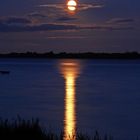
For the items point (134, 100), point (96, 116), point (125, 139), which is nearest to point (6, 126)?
point (125, 139)

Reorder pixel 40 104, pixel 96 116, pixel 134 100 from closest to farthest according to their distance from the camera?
1. pixel 96 116
2. pixel 40 104
3. pixel 134 100

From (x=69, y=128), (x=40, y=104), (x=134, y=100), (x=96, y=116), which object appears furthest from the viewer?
(x=134, y=100)

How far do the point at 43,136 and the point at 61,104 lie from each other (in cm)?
1972

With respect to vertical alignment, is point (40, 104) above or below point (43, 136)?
below

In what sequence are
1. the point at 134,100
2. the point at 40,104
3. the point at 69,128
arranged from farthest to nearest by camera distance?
1. the point at 134,100
2. the point at 40,104
3. the point at 69,128

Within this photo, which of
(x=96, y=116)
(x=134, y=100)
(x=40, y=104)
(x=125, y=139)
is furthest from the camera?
(x=134, y=100)

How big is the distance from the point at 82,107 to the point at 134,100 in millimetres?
6074

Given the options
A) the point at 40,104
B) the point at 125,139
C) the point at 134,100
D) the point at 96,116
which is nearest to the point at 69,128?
the point at 125,139

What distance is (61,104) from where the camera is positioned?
30.5 metres

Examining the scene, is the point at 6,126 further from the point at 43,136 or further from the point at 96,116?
the point at 96,116

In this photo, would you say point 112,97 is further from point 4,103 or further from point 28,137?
point 28,137

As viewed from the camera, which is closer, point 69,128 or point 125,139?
point 125,139

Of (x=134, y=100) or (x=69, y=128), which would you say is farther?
(x=134, y=100)

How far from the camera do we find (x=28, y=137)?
10.6 meters
